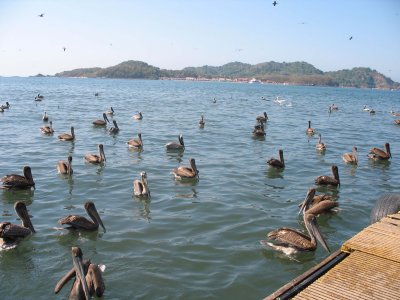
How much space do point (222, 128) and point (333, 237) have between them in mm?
20645

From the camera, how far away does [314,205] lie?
13000 millimetres

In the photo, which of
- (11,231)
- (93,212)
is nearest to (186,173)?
(93,212)

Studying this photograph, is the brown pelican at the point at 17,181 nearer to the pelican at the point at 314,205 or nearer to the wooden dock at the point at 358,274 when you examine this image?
the pelican at the point at 314,205

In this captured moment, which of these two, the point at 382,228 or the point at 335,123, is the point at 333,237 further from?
the point at 335,123

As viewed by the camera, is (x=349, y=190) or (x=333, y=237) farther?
(x=349, y=190)

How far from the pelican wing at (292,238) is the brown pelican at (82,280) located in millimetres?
4342

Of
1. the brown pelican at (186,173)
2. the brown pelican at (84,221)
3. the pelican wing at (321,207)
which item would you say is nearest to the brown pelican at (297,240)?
the pelican wing at (321,207)

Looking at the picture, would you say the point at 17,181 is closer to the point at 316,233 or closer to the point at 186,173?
the point at 186,173

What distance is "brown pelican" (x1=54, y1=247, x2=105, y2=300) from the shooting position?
773cm

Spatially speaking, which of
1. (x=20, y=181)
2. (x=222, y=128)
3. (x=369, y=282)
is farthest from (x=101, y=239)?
(x=222, y=128)

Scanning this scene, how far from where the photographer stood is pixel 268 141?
26797 mm

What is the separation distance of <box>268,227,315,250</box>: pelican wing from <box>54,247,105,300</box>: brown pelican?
14.2ft

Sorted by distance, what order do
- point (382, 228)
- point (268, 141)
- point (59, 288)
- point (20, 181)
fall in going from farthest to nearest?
point (268, 141)
point (20, 181)
point (382, 228)
point (59, 288)

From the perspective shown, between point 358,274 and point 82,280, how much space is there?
4839 mm
